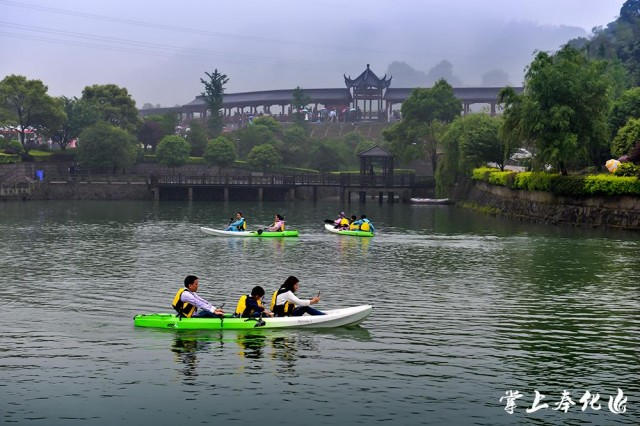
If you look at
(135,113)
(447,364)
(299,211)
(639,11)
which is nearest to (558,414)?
(447,364)

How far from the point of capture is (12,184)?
344 ft

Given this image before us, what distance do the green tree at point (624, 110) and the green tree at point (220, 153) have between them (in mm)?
65539

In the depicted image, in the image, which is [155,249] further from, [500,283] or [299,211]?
[299,211]

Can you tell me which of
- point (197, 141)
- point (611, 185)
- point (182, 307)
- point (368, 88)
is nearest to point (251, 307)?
point (182, 307)

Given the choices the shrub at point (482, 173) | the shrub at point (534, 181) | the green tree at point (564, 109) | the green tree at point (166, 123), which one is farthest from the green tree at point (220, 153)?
the green tree at point (564, 109)

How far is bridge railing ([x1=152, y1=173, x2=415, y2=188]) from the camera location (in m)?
106

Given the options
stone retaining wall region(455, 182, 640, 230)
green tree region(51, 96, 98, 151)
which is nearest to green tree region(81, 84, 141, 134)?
green tree region(51, 96, 98, 151)

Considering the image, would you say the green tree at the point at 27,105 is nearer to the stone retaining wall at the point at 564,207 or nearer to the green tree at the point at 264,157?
the green tree at the point at 264,157

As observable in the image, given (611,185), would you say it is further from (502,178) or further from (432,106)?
(432,106)

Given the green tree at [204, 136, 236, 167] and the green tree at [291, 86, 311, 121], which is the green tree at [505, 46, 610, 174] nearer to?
the green tree at [204, 136, 236, 167]

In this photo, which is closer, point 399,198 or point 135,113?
point 399,198

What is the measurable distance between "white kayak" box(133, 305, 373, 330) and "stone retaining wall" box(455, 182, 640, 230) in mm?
36558

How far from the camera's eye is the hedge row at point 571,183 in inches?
2173

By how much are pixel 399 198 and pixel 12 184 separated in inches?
1922
